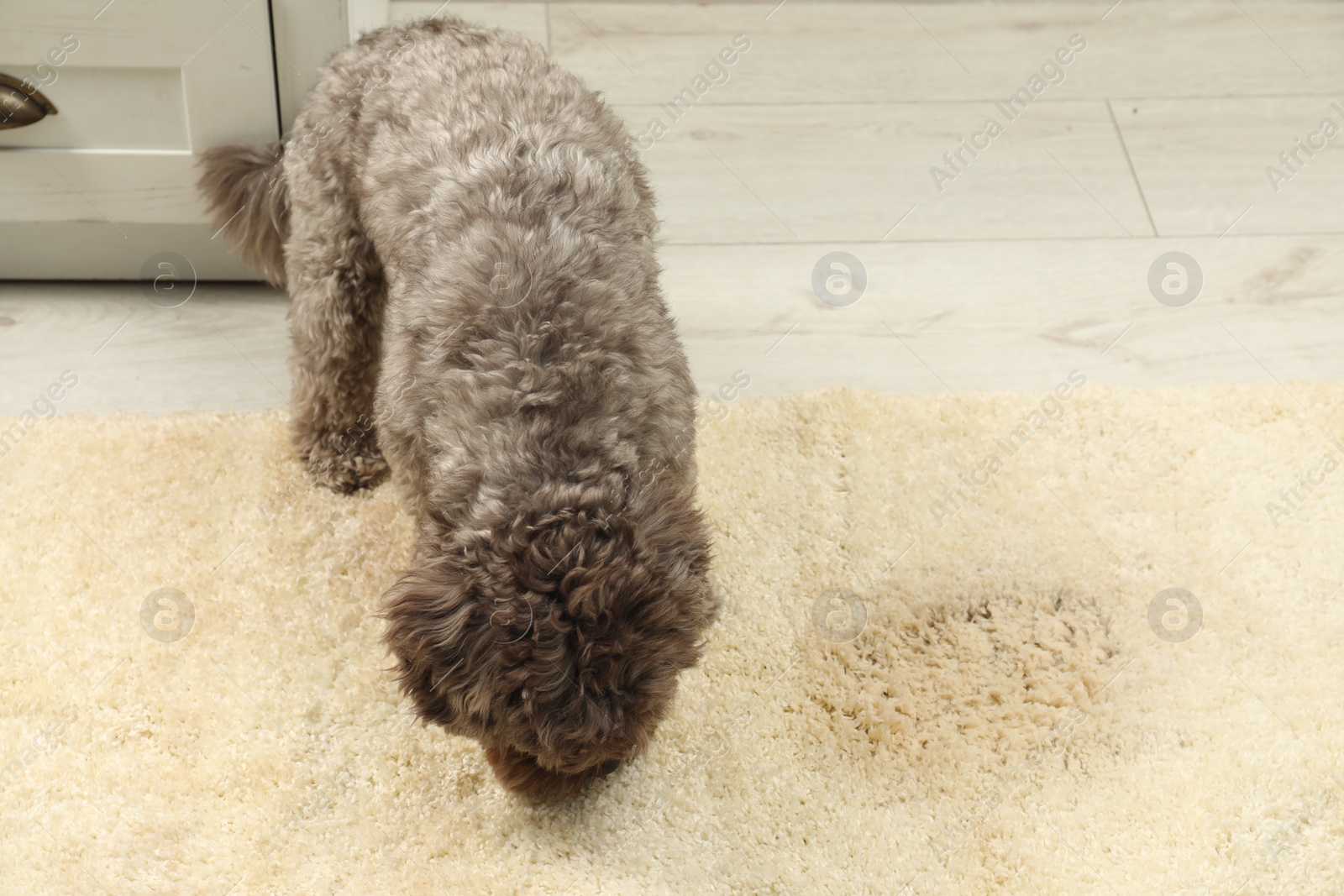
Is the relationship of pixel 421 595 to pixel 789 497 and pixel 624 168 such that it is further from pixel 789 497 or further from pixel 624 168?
pixel 789 497

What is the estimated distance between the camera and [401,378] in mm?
1166

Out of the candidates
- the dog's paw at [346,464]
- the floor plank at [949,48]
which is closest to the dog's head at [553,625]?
the dog's paw at [346,464]

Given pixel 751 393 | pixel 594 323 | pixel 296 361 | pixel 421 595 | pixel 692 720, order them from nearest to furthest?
pixel 421 595 → pixel 594 323 → pixel 692 720 → pixel 296 361 → pixel 751 393

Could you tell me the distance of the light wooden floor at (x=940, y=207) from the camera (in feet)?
5.93

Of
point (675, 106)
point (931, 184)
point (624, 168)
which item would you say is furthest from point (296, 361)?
point (931, 184)

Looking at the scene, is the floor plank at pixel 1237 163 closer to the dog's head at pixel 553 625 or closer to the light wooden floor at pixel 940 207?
the light wooden floor at pixel 940 207

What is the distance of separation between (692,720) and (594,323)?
22.1 inches

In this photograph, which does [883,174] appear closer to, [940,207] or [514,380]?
[940,207]

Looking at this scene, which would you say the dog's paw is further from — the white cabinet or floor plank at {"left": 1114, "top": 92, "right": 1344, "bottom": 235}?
floor plank at {"left": 1114, "top": 92, "right": 1344, "bottom": 235}

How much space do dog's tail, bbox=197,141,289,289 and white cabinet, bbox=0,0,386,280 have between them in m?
0.07

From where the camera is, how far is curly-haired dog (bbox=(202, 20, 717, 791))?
38.3 inches

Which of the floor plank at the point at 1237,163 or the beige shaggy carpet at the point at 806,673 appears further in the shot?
the floor plank at the point at 1237,163

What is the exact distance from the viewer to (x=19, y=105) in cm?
156

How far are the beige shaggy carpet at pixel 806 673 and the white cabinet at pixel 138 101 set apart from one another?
0.32m
